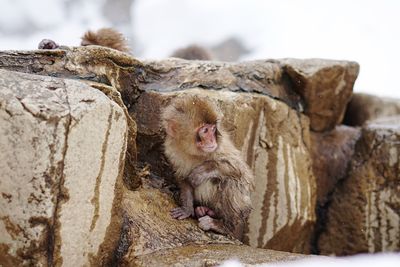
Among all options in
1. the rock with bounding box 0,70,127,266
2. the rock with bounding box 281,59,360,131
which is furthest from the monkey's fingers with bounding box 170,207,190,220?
the rock with bounding box 281,59,360,131

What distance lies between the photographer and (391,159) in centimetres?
512

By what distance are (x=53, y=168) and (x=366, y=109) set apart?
4766mm

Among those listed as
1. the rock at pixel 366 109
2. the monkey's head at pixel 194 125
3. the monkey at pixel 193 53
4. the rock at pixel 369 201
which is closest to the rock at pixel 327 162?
the rock at pixel 369 201

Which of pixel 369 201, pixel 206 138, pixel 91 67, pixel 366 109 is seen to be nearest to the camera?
pixel 206 138

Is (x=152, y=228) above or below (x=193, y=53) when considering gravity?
below

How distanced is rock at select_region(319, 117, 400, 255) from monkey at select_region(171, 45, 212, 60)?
2176mm

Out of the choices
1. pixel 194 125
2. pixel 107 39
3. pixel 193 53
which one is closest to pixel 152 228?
pixel 194 125

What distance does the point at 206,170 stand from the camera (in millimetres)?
3541

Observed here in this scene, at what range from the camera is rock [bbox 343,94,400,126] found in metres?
6.53

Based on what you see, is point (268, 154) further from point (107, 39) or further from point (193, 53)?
point (193, 53)

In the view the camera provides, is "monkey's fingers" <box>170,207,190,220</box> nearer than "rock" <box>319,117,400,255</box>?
Yes

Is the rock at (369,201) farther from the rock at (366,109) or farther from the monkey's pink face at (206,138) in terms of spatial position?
the monkey's pink face at (206,138)

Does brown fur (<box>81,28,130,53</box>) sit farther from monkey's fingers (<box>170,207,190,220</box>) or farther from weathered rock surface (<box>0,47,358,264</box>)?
monkey's fingers (<box>170,207,190,220</box>)

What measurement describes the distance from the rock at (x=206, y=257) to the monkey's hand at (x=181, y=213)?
311 mm
